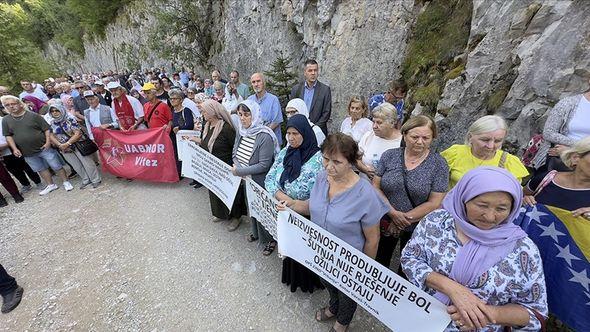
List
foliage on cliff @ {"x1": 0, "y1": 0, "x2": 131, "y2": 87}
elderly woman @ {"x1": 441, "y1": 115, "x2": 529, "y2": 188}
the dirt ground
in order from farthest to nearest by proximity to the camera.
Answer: foliage on cliff @ {"x1": 0, "y1": 0, "x2": 131, "y2": 87}, the dirt ground, elderly woman @ {"x1": 441, "y1": 115, "x2": 529, "y2": 188}

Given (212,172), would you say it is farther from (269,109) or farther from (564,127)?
(564,127)

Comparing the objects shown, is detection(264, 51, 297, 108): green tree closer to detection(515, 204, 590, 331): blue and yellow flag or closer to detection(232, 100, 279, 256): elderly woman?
detection(232, 100, 279, 256): elderly woman

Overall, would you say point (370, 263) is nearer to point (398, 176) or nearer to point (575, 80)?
point (398, 176)

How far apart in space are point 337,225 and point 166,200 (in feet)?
15.2

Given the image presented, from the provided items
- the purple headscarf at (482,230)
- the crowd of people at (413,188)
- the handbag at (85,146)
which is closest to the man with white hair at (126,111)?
the handbag at (85,146)

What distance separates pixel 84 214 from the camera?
554 cm

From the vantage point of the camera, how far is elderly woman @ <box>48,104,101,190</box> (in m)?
6.11

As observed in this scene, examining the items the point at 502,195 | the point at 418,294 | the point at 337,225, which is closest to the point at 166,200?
the point at 337,225

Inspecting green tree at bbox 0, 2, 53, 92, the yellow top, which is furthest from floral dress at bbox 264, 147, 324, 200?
green tree at bbox 0, 2, 53, 92

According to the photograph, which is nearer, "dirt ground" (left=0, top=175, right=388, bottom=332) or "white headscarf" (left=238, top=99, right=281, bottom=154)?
"dirt ground" (left=0, top=175, right=388, bottom=332)

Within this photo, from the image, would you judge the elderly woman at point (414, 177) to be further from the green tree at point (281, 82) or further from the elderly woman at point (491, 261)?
the green tree at point (281, 82)

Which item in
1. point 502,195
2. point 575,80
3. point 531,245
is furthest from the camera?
point 575,80

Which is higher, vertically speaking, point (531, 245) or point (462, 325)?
point (531, 245)

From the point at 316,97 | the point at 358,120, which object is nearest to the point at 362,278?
the point at 358,120
